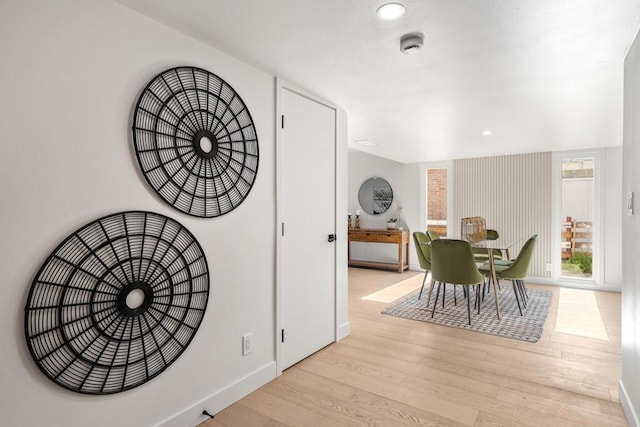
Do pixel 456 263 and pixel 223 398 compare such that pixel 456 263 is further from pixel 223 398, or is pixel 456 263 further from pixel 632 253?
pixel 223 398

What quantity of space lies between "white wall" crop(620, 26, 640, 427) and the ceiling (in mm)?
233

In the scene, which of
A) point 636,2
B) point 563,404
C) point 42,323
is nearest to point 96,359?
point 42,323

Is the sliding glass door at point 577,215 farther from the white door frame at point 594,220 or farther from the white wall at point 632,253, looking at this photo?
the white wall at point 632,253

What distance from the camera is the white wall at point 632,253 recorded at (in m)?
1.78

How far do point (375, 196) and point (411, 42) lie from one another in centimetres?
542

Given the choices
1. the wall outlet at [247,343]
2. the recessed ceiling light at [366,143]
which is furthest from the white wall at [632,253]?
the recessed ceiling light at [366,143]

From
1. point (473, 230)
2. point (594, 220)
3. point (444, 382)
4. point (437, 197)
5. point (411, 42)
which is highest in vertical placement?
point (411, 42)

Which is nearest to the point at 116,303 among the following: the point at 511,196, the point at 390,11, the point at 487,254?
the point at 390,11

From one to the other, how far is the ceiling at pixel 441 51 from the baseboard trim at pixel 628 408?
193cm

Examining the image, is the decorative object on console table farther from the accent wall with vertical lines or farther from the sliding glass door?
the sliding glass door

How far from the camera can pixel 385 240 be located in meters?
6.70

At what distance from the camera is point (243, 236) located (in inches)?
88.2

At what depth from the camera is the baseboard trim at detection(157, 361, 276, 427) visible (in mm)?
1853

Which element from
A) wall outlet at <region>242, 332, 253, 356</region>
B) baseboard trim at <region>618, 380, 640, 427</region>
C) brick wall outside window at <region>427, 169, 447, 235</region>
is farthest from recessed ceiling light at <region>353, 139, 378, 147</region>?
baseboard trim at <region>618, 380, 640, 427</region>
